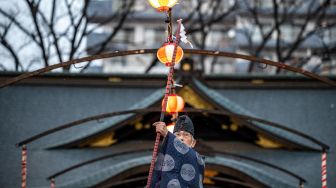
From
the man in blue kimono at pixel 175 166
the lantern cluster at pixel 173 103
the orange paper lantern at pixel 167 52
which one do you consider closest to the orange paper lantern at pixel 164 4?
the orange paper lantern at pixel 167 52

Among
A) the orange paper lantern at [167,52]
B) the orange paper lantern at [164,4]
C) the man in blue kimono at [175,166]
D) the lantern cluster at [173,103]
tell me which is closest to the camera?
the man in blue kimono at [175,166]

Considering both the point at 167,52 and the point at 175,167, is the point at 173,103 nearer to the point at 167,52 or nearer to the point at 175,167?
the point at 167,52

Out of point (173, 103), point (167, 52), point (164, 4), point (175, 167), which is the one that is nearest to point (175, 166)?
point (175, 167)

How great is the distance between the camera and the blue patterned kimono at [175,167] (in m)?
4.39

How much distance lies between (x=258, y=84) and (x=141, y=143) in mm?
3481

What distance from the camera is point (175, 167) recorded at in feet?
14.5

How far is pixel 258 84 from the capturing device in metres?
→ 13.0

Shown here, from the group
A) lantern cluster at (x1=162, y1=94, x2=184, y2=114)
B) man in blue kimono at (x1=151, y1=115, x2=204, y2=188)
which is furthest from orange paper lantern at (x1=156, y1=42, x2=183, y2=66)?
lantern cluster at (x1=162, y1=94, x2=184, y2=114)

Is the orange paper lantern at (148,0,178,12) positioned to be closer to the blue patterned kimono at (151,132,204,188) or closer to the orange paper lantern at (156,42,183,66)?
the orange paper lantern at (156,42,183,66)

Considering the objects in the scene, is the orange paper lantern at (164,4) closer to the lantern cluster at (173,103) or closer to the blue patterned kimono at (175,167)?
the blue patterned kimono at (175,167)

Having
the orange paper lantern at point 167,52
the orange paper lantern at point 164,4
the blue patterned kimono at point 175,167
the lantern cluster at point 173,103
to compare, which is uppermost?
the orange paper lantern at point 164,4

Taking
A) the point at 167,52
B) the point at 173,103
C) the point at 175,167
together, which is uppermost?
the point at 167,52

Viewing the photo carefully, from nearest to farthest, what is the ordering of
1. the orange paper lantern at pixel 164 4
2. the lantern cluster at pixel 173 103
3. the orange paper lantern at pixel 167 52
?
the orange paper lantern at pixel 164 4 → the orange paper lantern at pixel 167 52 → the lantern cluster at pixel 173 103

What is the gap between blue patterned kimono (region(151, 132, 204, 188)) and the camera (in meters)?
4.39
